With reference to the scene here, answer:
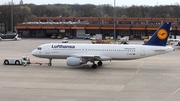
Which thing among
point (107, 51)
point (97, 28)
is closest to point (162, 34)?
point (107, 51)

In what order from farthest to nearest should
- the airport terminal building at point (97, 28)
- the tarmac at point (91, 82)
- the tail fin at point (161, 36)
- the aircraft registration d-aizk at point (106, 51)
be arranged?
the airport terminal building at point (97, 28), the tail fin at point (161, 36), the aircraft registration d-aizk at point (106, 51), the tarmac at point (91, 82)

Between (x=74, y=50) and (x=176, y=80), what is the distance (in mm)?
15567

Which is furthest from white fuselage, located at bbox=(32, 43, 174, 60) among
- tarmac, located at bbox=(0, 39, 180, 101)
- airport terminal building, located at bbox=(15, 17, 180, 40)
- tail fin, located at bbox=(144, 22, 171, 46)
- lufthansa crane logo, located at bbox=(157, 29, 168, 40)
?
airport terminal building, located at bbox=(15, 17, 180, 40)

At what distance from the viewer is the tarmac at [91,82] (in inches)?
1143

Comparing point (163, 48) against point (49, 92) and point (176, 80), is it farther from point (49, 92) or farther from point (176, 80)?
point (49, 92)

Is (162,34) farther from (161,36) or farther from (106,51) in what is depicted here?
(106,51)

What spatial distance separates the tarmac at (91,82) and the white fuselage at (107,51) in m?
1.80

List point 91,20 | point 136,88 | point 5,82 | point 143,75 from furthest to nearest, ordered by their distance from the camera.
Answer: point 91,20, point 143,75, point 5,82, point 136,88

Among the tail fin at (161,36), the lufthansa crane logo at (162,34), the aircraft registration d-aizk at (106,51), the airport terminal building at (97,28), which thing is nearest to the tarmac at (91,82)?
the aircraft registration d-aizk at (106,51)

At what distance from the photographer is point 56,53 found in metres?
46.8

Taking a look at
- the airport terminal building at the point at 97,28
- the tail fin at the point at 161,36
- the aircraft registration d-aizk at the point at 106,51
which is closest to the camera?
the aircraft registration d-aizk at the point at 106,51

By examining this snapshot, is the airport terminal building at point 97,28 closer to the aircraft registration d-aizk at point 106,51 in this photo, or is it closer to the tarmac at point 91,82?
the tarmac at point 91,82

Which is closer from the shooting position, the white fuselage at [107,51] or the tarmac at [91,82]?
the tarmac at [91,82]

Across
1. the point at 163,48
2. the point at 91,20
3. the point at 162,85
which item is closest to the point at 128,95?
the point at 162,85
